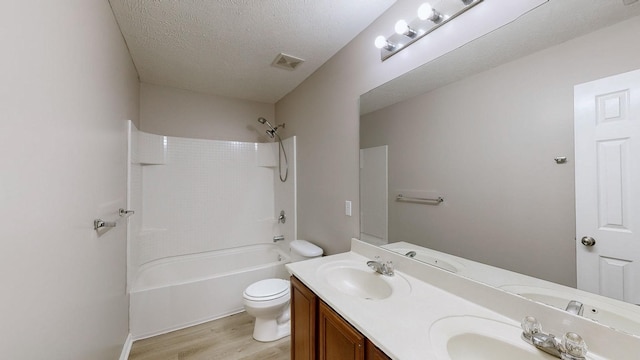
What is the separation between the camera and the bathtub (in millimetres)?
2145

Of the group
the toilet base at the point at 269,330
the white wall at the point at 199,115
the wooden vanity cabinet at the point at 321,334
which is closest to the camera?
the wooden vanity cabinet at the point at 321,334

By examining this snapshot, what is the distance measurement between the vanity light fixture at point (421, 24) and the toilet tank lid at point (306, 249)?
1.59 metres

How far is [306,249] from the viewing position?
85.4 inches

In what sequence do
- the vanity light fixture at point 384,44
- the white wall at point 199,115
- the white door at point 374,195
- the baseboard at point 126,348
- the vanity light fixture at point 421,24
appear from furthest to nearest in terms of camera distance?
the white wall at point 199,115 < the baseboard at point 126,348 < the white door at point 374,195 < the vanity light fixture at point 384,44 < the vanity light fixture at point 421,24

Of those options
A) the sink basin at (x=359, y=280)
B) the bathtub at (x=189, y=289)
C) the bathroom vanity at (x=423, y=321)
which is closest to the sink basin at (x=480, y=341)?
the bathroom vanity at (x=423, y=321)

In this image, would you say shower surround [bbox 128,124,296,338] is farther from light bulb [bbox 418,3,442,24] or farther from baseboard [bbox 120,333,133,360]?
light bulb [bbox 418,3,442,24]

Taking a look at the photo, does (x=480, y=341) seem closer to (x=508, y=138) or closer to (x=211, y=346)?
(x=508, y=138)

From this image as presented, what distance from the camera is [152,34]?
177cm

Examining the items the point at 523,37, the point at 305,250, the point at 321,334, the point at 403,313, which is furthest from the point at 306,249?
the point at 523,37

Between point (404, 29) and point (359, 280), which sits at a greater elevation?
point (404, 29)

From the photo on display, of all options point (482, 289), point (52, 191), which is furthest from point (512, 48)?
point (52, 191)

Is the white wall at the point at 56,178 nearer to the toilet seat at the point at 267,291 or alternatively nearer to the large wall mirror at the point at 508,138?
the toilet seat at the point at 267,291

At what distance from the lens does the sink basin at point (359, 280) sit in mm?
1303

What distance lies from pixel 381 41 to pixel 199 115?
7.72ft
